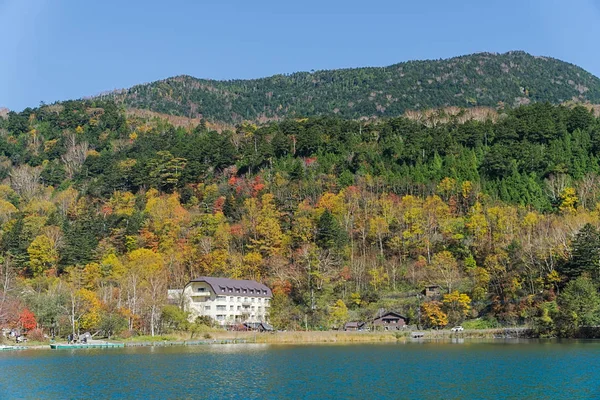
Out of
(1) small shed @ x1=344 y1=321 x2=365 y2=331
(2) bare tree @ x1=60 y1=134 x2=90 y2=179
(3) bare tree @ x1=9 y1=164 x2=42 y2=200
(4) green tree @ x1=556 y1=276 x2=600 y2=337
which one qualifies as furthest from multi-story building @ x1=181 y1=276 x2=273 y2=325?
(2) bare tree @ x1=60 y1=134 x2=90 y2=179

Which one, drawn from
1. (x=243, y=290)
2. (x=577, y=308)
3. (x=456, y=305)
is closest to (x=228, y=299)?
(x=243, y=290)

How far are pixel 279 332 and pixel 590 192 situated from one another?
5101cm

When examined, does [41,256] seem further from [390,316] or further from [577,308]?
[577,308]

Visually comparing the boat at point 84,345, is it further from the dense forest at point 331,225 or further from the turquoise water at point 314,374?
the turquoise water at point 314,374

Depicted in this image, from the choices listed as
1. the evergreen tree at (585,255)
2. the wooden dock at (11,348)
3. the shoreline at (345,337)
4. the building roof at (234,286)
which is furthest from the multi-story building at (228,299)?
the evergreen tree at (585,255)

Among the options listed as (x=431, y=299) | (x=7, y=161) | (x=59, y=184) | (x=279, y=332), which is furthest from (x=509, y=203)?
(x=7, y=161)

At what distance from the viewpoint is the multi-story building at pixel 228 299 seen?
8212 centimetres

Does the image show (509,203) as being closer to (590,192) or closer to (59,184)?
(590,192)

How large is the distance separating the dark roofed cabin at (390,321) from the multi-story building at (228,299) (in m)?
15.1

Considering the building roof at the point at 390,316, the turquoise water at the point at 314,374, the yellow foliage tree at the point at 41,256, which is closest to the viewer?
the turquoise water at the point at 314,374

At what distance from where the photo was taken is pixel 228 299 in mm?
83438

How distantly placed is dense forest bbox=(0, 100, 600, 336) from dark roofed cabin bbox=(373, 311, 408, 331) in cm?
147

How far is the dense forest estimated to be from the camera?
70062 millimetres

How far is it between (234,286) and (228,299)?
190 cm
